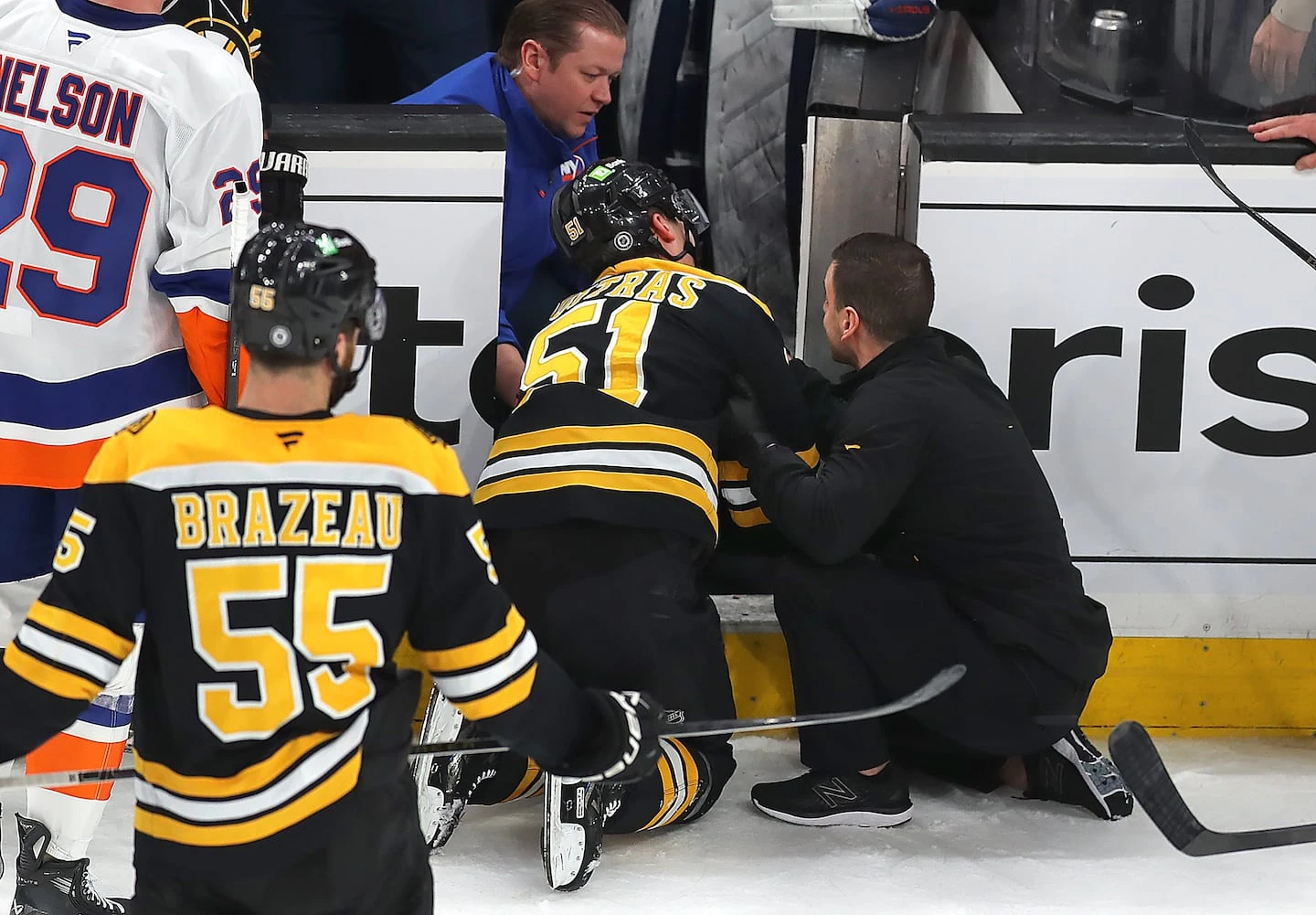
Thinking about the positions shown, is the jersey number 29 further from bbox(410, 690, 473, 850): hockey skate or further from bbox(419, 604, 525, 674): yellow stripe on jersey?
bbox(419, 604, 525, 674): yellow stripe on jersey

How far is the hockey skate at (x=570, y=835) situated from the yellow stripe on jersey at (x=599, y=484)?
16.2 inches

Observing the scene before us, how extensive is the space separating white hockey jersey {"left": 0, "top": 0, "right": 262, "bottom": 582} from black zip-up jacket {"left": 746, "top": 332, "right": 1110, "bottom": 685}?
857 mm

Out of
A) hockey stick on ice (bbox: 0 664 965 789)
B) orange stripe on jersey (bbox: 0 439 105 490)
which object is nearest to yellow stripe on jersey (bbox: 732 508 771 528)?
hockey stick on ice (bbox: 0 664 965 789)

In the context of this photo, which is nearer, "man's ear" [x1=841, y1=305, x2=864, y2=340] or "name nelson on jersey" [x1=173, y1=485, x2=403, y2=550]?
"name nelson on jersey" [x1=173, y1=485, x2=403, y2=550]

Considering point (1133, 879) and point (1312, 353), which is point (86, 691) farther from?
point (1312, 353)

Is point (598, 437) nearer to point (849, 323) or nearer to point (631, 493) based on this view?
point (631, 493)

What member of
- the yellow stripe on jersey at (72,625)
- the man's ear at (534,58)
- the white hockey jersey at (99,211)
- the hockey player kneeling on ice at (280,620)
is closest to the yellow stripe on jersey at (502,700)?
the hockey player kneeling on ice at (280,620)

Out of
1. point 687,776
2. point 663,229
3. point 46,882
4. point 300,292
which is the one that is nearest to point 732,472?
point 663,229

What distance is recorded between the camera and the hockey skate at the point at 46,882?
79.7 inches

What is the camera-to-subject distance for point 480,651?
4.55ft

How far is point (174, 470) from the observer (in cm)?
131

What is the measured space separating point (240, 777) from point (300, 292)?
0.40 metres

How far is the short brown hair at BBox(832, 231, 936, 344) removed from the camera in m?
2.42

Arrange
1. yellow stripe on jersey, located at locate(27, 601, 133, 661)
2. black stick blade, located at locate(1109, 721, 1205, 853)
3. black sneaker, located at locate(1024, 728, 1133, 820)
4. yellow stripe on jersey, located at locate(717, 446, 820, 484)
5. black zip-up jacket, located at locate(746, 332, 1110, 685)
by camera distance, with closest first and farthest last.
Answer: yellow stripe on jersey, located at locate(27, 601, 133, 661) → black stick blade, located at locate(1109, 721, 1205, 853) → black zip-up jacket, located at locate(746, 332, 1110, 685) → black sneaker, located at locate(1024, 728, 1133, 820) → yellow stripe on jersey, located at locate(717, 446, 820, 484)
